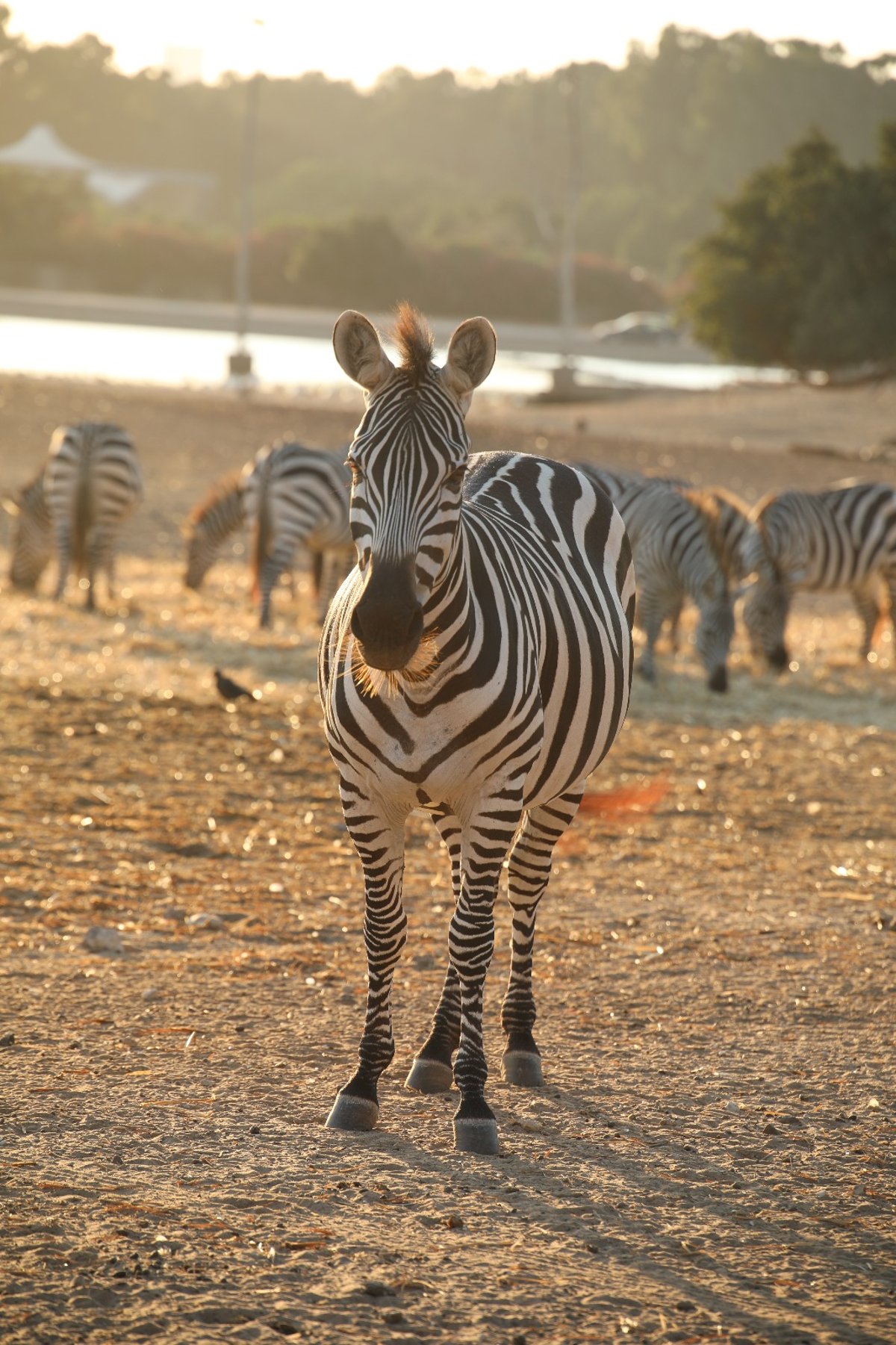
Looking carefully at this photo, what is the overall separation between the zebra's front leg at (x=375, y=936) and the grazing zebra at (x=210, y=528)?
460 inches

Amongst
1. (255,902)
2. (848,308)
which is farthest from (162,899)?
(848,308)

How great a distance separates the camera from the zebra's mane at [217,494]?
624 inches

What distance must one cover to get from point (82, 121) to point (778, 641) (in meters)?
108

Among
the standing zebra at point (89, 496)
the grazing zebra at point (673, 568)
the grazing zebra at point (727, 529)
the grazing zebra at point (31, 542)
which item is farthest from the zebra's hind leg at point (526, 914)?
the grazing zebra at point (31, 542)

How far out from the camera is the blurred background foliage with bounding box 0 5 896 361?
66.8m

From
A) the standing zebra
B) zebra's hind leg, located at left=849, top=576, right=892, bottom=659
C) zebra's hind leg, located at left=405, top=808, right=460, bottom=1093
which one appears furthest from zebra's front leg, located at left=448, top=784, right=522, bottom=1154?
zebra's hind leg, located at left=849, top=576, right=892, bottom=659

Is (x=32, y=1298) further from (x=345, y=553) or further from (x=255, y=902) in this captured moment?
(x=345, y=553)

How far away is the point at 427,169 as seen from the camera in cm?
12450

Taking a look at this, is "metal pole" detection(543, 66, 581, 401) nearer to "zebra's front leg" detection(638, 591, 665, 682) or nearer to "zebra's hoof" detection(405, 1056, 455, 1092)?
"zebra's front leg" detection(638, 591, 665, 682)

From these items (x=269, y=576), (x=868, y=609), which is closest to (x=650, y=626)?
(x=868, y=609)

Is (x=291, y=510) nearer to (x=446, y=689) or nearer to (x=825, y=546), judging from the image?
(x=825, y=546)

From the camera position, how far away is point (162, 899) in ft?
21.0

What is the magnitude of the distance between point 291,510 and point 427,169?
11709 cm

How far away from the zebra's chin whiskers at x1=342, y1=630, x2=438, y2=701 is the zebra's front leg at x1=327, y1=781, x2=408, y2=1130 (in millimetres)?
305
